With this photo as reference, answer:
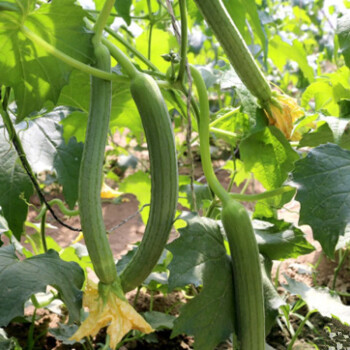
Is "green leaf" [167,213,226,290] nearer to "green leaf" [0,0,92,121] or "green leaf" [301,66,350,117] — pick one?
"green leaf" [0,0,92,121]

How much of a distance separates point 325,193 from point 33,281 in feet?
1.62

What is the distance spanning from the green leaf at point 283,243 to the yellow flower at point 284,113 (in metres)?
0.25

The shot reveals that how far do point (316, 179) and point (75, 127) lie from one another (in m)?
0.71

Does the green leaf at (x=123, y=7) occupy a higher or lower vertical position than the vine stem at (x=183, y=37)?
higher

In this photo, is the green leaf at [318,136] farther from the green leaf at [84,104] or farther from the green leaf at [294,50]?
the green leaf at [294,50]

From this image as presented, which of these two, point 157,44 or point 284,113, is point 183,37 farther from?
point 157,44

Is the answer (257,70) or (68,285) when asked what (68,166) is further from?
(257,70)

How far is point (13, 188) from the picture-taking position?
1.14 m

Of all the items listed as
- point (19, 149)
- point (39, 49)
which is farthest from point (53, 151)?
point (39, 49)

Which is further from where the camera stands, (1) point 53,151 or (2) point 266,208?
(2) point 266,208

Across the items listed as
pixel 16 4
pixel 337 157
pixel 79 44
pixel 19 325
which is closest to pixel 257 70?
pixel 337 157

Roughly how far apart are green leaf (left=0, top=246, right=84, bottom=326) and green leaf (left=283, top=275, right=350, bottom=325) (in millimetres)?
563

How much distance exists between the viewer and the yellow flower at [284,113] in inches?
39.6

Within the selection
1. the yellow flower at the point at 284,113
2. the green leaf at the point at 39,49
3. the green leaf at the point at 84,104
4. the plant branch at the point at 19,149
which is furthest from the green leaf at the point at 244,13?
the plant branch at the point at 19,149
